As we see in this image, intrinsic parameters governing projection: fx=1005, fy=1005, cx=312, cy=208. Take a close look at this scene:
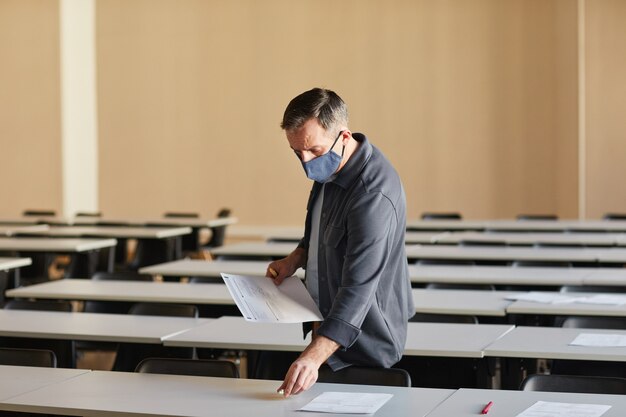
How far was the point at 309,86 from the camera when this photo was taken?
12703 millimetres

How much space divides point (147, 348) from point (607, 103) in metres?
7.96

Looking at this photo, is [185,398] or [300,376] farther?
[185,398]

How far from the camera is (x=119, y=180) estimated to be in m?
13.7

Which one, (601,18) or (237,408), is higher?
(601,18)

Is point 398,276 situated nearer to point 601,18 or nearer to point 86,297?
point 86,297

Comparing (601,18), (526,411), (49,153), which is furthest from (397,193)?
(49,153)

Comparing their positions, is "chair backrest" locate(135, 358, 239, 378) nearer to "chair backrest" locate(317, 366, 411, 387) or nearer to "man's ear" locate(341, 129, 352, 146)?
"chair backrest" locate(317, 366, 411, 387)

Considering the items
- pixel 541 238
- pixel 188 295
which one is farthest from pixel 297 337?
pixel 541 238

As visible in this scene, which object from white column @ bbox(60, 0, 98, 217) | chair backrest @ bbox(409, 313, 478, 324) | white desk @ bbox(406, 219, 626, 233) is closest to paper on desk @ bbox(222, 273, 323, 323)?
chair backrest @ bbox(409, 313, 478, 324)

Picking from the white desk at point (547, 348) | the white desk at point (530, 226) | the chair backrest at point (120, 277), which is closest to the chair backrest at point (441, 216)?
the white desk at point (530, 226)

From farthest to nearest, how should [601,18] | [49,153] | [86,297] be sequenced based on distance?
1. [49,153]
2. [601,18]
3. [86,297]

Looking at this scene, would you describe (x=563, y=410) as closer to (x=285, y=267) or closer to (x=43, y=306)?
(x=285, y=267)

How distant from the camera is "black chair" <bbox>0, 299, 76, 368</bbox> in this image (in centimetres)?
441

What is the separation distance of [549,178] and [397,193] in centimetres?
909
